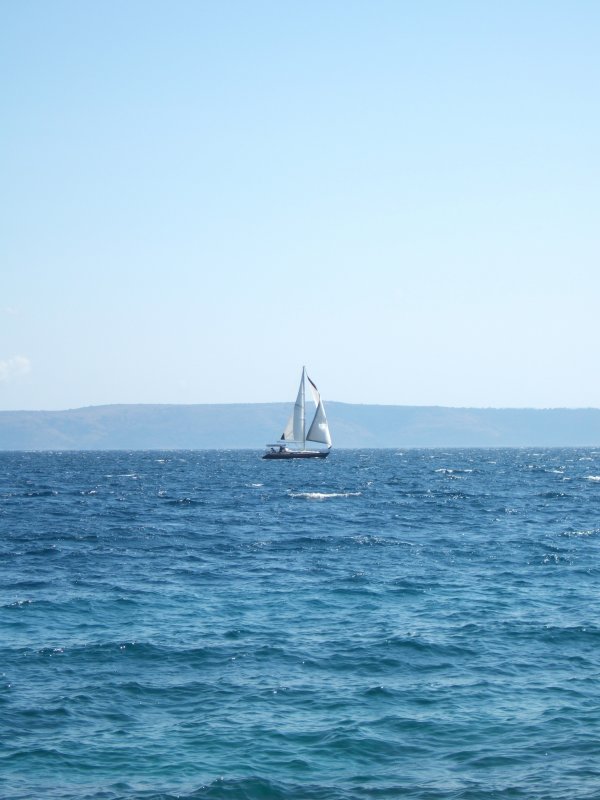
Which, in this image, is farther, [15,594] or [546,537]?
[546,537]

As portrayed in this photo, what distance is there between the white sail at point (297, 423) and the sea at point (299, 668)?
373 ft

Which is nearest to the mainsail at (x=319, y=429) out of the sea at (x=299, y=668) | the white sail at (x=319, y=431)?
the white sail at (x=319, y=431)

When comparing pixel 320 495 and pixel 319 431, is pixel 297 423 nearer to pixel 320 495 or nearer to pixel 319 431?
pixel 319 431

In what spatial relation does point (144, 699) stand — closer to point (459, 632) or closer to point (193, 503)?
point (459, 632)

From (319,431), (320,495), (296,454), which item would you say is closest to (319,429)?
(319,431)

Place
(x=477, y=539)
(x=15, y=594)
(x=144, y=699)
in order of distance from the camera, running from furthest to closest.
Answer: (x=477, y=539) → (x=15, y=594) → (x=144, y=699)

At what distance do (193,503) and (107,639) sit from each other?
50259mm

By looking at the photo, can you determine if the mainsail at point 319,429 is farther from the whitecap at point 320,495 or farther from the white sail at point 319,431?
the whitecap at point 320,495

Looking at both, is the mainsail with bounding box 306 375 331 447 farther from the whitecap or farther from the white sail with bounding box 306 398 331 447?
the whitecap

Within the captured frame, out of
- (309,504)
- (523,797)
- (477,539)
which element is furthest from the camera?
(309,504)

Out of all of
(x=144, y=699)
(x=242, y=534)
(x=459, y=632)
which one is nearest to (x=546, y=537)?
(x=242, y=534)

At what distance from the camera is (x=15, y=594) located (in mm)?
33531

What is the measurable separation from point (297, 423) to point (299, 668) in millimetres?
144199

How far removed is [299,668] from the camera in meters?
24.2
